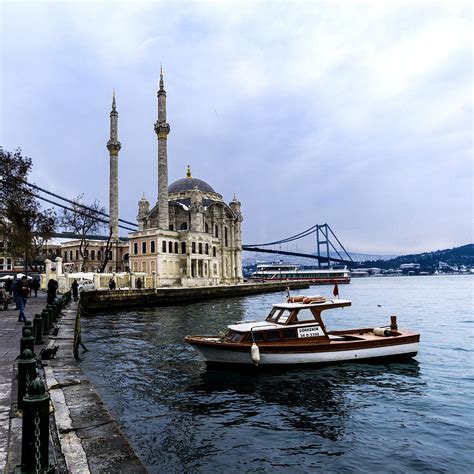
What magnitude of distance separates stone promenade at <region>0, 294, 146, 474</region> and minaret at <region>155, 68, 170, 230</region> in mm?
48919

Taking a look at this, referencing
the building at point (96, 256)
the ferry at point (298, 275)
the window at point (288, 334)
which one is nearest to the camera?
the window at point (288, 334)

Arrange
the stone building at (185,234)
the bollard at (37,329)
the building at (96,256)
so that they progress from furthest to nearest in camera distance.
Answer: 1. the building at (96,256)
2. the stone building at (185,234)
3. the bollard at (37,329)

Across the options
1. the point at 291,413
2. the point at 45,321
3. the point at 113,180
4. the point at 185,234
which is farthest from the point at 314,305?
the point at 113,180

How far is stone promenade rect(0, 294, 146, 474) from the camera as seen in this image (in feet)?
17.6

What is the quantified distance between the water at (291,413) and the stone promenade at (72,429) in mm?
1154

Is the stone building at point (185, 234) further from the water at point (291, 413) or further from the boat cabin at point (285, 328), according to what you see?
the water at point (291, 413)

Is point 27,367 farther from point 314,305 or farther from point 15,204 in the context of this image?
point 15,204

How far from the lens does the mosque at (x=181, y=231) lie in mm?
58281

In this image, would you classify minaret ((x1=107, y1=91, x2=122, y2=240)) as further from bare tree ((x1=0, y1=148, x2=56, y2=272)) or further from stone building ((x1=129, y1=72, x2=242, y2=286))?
bare tree ((x1=0, y1=148, x2=56, y2=272))

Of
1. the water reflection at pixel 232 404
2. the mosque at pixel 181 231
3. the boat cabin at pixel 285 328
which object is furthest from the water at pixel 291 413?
the mosque at pixel 181 231

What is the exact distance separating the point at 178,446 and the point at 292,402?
3.80 metres

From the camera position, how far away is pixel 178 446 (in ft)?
26.0

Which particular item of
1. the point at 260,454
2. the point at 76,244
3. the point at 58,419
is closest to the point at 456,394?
the point at 260,454

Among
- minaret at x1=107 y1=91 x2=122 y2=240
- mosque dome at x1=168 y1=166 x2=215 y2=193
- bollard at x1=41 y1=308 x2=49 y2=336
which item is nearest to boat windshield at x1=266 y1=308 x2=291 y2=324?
bollard at x1=41 y1=308 x2=49 y2=336
